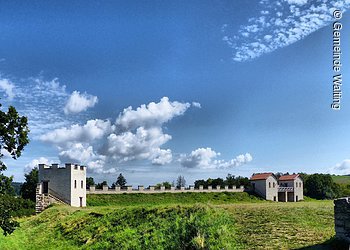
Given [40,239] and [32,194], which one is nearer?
[40,239]

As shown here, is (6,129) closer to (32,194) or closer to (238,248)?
(238,248)

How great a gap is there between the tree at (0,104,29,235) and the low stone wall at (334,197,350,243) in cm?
1644

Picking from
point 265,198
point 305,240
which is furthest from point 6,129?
point 265,198

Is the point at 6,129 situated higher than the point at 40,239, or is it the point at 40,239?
the point at 6,129

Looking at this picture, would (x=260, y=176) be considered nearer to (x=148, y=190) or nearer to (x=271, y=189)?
(x=271, y=189)

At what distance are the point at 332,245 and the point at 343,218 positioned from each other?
118 cm

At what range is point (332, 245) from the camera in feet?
48.4

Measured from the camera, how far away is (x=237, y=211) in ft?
72.7

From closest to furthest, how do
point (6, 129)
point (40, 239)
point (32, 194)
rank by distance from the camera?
1. point (6, 129)
2. point (40, 239)
3. point (32, 194)

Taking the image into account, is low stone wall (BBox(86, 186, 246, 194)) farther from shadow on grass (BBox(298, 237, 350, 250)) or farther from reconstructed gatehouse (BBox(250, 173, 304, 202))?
shadow on grass (BBox(298, 237, 350, 250))

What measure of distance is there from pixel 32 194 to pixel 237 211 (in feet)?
Result: 124

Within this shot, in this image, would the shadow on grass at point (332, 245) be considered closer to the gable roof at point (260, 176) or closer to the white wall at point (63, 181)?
the white wall at point (63, 181)

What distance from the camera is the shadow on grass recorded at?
1424 cm

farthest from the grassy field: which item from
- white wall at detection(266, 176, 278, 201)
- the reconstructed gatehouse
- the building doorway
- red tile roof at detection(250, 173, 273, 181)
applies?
red tile roof at detection(250, 173, 273, 181)
